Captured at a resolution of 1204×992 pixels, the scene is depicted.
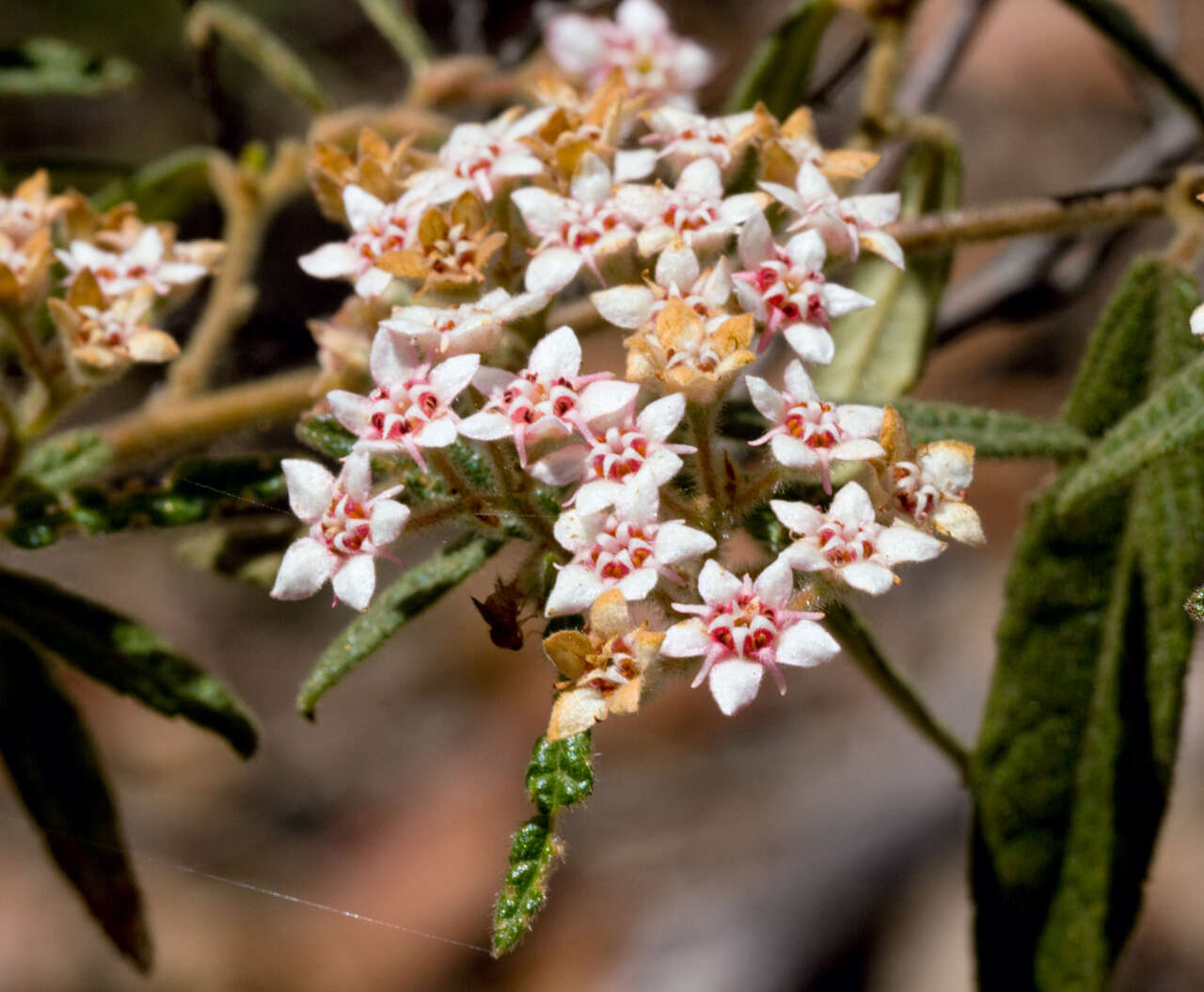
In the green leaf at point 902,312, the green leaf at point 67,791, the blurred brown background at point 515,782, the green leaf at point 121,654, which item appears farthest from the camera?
the blurred brown background at point 515,782

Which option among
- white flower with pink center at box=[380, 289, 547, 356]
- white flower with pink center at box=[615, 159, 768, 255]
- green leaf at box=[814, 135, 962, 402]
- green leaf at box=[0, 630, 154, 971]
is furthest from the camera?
green leaf at box=[814, 135, 962, 402]

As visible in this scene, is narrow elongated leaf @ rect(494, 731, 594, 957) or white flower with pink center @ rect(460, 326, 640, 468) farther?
white flower with pink center @ rect(460, 326, 640, 468)

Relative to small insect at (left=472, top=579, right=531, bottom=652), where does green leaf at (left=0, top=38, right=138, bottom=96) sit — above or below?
below

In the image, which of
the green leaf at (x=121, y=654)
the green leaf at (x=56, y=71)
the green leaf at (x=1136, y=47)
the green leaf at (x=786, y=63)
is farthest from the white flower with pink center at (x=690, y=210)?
the green leaf at (x=56, y=71)

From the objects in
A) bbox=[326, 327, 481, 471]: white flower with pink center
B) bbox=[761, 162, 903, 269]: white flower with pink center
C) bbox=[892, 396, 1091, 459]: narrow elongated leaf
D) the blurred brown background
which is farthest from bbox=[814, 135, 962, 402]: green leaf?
the blurred brown background

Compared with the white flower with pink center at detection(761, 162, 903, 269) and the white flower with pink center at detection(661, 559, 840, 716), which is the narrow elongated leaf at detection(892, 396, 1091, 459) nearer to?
the white flower with pink center at detection(761, 162, 903, 269)

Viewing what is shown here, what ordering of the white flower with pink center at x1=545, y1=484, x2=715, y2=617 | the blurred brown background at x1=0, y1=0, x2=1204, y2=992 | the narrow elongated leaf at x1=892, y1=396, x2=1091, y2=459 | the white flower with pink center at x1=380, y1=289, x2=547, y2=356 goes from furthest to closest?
the blurred brown background at x1=0, y1=0, x2=1204, y2=992 → the narrow elongated leaf at x1=892, y1=396, x2=1091, y2=459 → the white flower with pink center at x1=380, y1=289, x2=547, y2=356 → the white flower with pink center at x1=545, y1=484, x2=715, y2=617

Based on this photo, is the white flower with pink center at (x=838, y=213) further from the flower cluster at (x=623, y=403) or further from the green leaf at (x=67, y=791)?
the green leaf at (x=67, y=791)
